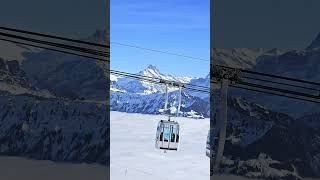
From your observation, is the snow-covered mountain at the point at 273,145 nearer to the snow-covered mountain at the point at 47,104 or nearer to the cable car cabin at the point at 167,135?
the cable car cabin at the point at 167,135

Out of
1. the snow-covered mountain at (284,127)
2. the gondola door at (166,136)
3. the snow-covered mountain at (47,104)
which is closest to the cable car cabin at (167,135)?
the gondola door at (166,136)

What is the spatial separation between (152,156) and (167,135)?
73425mm

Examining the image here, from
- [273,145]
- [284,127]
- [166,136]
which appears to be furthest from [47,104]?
[284,127]

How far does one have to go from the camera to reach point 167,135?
17609 millimetres

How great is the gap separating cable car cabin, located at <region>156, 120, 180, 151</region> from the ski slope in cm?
5058

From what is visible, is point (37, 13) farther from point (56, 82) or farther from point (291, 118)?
point (291, 118)

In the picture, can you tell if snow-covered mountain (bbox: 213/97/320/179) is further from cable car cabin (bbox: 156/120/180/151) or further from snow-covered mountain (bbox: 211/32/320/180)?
cable car cabin (bbox: 156/120/180/151)

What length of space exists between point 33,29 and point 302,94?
12.8 meters

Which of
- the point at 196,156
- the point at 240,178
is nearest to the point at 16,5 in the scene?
the point at 240,178

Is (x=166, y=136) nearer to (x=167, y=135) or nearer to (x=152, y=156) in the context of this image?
(x=167, y=135)

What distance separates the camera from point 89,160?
28.1m

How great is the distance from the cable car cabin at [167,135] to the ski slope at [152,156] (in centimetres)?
5058

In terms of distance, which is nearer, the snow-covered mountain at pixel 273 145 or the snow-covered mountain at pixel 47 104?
the snow-covered mountain at pixel 47 104

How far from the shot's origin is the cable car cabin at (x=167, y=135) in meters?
17.3
